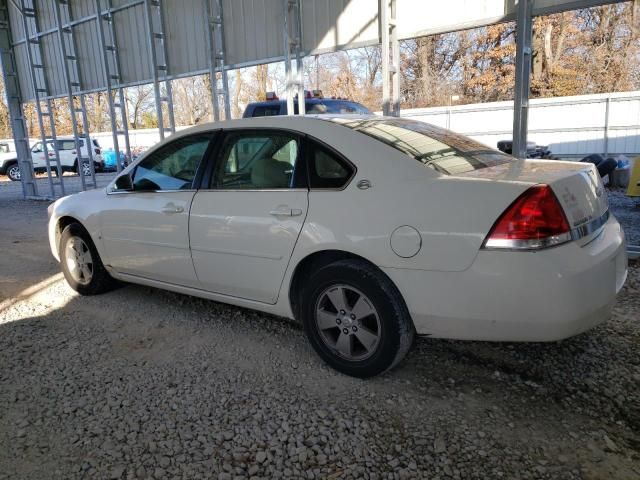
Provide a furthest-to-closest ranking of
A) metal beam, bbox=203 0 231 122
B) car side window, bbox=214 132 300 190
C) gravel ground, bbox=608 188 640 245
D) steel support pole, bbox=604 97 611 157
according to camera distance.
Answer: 1. steel support pole, bbox=604 97 611 157
2. metal beam, bbox=203 0 231 122
3. gravel ground, bbox=608 188 640 245
4. car side window, bbox=214 132 300 190

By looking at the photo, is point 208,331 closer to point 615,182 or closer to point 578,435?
point 578,435

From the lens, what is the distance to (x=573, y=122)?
1455cm

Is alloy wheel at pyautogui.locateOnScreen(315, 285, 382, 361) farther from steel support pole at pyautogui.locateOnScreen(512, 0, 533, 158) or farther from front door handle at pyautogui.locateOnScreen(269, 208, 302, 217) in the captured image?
steel support pole at pyautogui.locateOnScreen(512, 0, 533, 158)

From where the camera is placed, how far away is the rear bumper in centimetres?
230

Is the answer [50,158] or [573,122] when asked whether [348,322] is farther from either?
[50,158]

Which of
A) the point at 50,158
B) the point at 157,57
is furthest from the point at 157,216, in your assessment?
the point at 50,158

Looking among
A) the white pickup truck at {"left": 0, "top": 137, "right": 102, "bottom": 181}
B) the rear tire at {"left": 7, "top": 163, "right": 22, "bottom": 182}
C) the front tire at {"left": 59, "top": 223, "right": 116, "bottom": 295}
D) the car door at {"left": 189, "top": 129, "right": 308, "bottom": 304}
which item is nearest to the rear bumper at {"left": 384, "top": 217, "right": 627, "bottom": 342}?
the car door at {"left": 189, "top": 129, "right": 308, "bottom": 304}

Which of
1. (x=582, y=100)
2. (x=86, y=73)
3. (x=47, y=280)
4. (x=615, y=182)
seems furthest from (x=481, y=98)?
(x=47, y=280)

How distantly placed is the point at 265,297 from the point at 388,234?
3.48 feet

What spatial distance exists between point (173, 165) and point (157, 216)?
0.43 m

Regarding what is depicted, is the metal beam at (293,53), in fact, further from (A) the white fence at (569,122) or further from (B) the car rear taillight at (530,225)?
(A) the white fence at (569,122)

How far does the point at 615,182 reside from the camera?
1087cm

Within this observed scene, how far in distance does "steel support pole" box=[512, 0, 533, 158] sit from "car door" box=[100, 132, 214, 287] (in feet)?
12.4

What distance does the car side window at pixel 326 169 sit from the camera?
2.89m
